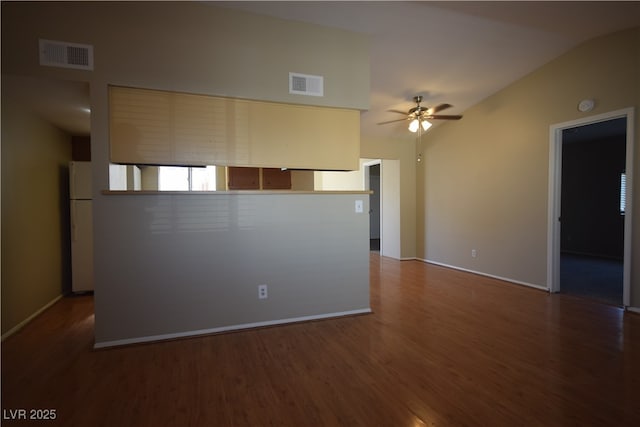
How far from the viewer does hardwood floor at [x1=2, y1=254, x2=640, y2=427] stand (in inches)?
69.4

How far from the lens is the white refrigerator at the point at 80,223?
394 centimetres

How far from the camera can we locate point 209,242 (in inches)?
112

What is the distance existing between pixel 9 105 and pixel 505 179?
5806 mm

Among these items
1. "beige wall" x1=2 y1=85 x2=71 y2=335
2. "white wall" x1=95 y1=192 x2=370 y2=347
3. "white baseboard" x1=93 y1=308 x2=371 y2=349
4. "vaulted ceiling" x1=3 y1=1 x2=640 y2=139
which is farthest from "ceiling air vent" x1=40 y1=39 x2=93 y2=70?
"white baseboard" x1=93 y1=308 x2=371 y2=349

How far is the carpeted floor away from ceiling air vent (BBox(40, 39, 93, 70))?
5704 millimetres

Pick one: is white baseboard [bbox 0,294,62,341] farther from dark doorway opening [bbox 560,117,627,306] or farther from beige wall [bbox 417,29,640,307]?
dark doorway opening [bbox 560,117,627,306]

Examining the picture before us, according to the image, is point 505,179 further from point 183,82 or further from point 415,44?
point 183,82

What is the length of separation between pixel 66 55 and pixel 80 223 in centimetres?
225

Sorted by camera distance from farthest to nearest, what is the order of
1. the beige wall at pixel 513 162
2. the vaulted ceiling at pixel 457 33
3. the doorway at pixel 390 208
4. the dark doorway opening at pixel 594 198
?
the doorway at pixel 390 208 → the dark doorway opening at pixel 594 198 → the beige wall at pixel 513 162 → the vaulted ceiling at pixel 457 33

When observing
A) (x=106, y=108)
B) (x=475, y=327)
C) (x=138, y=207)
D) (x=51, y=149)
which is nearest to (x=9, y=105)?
(x=51, y=149)

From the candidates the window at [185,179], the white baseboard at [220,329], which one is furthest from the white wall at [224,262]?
the window at [185,179]

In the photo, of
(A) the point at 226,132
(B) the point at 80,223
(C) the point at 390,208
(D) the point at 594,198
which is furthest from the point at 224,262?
(D) the point at 594,198

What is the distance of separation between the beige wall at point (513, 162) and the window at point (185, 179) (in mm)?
3997

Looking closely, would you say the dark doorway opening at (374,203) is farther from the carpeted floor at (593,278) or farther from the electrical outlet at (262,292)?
the electrical outlet at (262,292)
